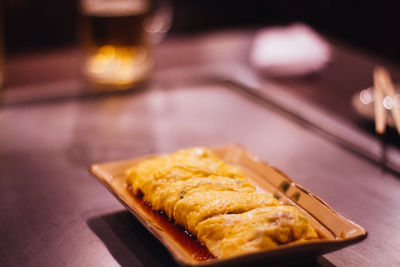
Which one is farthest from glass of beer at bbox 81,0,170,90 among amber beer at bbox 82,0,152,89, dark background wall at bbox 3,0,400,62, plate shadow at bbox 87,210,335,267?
dark background wall at bbox 3,0,400,62

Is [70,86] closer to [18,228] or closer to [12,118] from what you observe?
[12,118]

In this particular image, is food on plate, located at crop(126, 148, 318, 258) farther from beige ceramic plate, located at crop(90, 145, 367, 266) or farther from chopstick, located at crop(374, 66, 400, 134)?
chopstick, located at crop(374, 66, 400, 134)

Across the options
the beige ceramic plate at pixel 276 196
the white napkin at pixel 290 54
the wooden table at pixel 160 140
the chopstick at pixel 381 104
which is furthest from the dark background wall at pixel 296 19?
the beige ceramic plate at pixel 276 196

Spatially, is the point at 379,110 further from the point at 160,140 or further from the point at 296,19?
the point at 296,19

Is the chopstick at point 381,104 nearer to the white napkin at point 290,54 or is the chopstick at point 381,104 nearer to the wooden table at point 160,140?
the wooden table at point 160,140

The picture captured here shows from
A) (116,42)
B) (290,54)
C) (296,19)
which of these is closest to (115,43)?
(116,42)


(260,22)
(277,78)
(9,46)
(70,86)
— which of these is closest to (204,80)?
(277,78)
